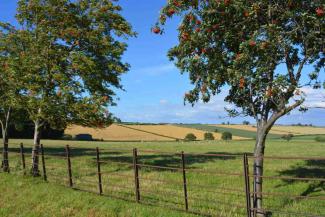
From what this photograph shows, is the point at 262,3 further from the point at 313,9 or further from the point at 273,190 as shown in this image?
the point at 273,190

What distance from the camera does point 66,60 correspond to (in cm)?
1964

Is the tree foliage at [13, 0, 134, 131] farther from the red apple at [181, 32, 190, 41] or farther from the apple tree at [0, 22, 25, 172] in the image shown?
the red apple at [181, 32, 190, 41]

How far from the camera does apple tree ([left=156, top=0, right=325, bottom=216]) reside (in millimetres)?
10266

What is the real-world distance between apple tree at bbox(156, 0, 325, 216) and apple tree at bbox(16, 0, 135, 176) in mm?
7889

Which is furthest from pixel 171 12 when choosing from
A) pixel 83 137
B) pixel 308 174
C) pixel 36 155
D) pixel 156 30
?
pixel 83 137

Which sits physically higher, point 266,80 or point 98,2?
Answer: point 98,2

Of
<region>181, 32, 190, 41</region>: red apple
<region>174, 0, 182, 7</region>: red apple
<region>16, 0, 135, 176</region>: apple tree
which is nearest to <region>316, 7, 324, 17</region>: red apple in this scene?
<region>181, 32, 190, 41</region>: red apple

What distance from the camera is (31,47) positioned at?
19500 mm

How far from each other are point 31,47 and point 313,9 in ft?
40.9

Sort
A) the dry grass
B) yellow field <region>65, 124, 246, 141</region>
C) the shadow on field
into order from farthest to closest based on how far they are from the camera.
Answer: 1. yellow field <region>65, 124, 246, 141</region>
2. the dry grass
3. the shadow on field

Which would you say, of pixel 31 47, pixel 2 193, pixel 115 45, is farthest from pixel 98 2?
pixel 2 193

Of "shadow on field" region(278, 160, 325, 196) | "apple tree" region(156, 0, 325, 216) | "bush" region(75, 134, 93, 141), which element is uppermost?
"apple tree" region(156, 0, 325, 216)

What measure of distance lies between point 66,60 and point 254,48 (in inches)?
437

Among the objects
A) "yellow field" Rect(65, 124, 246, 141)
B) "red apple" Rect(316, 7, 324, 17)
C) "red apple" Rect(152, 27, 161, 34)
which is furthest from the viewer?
"yellow field" Rect(65, 124, 246, 141)
